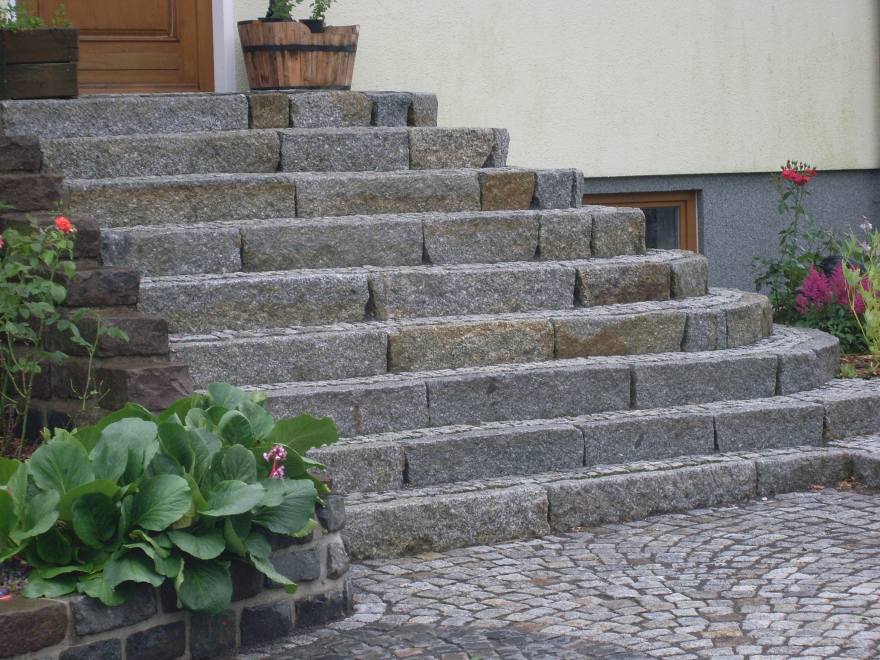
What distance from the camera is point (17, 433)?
16.5 feet

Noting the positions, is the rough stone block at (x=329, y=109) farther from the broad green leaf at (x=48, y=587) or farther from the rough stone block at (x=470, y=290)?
the broad green leaf at (x=48, y=587)

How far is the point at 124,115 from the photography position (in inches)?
264

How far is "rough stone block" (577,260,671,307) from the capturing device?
6.41 meters

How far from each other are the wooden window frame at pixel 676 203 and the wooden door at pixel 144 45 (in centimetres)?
281

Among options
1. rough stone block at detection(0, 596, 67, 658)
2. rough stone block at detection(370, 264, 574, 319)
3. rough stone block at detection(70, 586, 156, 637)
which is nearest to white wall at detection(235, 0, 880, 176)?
rough stone block at detection(370, 264, 574, 319)

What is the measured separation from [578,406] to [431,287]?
0.87m

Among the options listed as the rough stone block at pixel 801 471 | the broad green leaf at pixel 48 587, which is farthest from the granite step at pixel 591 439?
the broad green leaf at pixel 48 587

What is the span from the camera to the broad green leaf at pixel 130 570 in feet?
12.2

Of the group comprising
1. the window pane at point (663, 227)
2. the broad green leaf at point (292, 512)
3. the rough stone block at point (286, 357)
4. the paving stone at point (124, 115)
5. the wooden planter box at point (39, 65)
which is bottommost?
the broad green leaf at point (292, 512)

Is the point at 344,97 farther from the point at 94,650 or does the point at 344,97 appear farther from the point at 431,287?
the point at 94,650

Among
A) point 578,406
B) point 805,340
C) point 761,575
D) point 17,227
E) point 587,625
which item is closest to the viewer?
point 587,625

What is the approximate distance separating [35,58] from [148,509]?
11.5ft

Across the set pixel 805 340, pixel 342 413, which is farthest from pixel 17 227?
pixel 805 340

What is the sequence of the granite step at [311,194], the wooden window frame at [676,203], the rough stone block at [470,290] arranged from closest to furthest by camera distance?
the rough stone block at [470,290], the granite step at [311,194], the wooden window frame at [676,203]
